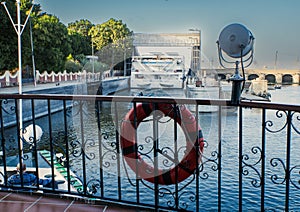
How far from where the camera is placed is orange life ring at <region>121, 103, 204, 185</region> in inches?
65.0

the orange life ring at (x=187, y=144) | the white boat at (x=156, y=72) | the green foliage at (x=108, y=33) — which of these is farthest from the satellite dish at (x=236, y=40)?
the green foliage at (x=108, y=33)

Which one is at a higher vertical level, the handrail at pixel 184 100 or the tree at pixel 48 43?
the tree at pixel 48 43

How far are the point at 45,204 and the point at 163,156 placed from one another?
4.57 feet

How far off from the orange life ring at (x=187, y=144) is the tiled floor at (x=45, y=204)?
0.24 m

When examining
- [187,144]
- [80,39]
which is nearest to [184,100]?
[187,144]

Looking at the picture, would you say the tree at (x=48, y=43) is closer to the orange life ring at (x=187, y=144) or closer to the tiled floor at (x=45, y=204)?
the tiled floor at (x=45, y=204)

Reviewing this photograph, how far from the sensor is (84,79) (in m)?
22.1

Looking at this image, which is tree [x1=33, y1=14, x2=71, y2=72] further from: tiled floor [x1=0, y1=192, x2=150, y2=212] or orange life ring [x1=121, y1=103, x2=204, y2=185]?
orange life ring [x1=121, y1=103, x2=204, y2=185]

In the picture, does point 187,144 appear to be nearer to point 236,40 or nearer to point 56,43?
point 236,40

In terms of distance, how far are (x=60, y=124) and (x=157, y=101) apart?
11.4 meters

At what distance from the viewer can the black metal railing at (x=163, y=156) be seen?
1.61 metres

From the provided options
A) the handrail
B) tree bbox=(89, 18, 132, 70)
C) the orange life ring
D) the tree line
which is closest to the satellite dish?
the handrail

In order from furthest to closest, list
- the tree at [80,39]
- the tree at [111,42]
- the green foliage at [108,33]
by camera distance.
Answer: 1. the green foliage at [108,33]
2. the tree at [111,42]
3. the tree at [80,39]

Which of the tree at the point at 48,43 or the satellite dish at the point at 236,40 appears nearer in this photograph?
the satellite dish at the point at 236,40
